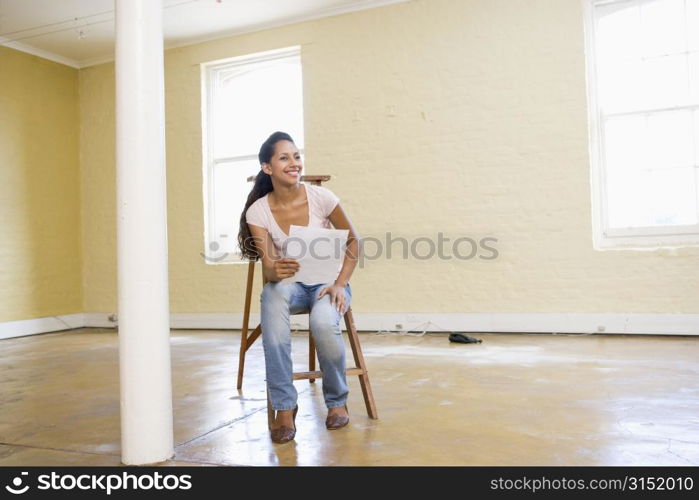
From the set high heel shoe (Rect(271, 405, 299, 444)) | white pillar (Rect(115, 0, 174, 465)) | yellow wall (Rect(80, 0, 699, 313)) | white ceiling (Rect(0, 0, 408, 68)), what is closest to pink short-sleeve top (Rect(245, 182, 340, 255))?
white pillar (Rect(115, 0, 174, 465))

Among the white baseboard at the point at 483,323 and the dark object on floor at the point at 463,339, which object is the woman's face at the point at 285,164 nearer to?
the dark object on floor at the point at 463,339

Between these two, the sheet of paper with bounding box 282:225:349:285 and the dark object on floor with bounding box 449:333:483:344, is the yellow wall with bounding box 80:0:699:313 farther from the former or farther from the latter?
the sheet of paper with bounding box 282:225:349:285

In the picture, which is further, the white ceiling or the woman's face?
the white ceiling

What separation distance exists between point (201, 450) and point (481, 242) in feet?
11.8

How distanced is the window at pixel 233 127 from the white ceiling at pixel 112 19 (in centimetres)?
37

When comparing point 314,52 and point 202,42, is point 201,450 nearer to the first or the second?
point 314,52

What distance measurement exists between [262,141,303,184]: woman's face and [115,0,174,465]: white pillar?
634 mm

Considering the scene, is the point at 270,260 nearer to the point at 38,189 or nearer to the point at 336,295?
the point at 336,295

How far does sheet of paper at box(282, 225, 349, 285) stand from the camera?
2.18 m

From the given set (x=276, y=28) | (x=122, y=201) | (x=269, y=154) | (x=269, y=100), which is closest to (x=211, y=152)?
(x=269, y=100)

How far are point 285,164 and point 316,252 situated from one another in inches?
17.0

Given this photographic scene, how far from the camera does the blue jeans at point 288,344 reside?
2129 millimetres

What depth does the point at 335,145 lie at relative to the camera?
563 cm

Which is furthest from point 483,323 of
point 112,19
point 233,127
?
point 112,19
